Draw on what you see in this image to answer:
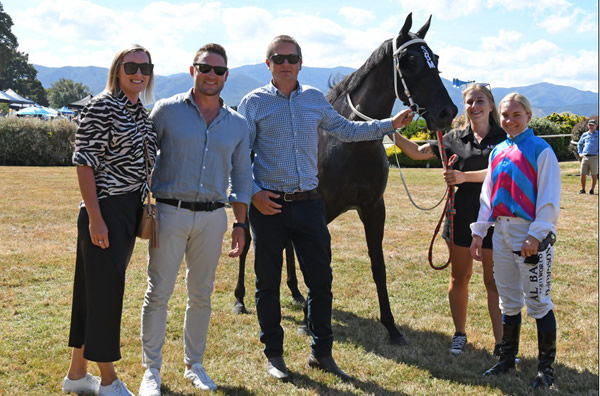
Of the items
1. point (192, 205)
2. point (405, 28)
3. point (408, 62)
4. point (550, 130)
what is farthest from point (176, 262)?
point (550, 130)

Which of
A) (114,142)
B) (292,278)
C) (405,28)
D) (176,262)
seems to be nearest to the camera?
(114,142)

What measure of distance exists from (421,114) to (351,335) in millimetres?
2021

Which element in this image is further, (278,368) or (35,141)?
(35,141)

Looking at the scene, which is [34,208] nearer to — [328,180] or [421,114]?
[328,180]

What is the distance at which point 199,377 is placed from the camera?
3303mm

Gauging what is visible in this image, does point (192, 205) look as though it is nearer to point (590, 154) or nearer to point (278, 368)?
point (278, 368)

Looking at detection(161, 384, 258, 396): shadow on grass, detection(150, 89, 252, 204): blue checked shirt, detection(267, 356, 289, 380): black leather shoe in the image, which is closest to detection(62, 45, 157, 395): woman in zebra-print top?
detection(150, 89, 252, 204): blue checked shirt

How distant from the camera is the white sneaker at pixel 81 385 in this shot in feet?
10.3

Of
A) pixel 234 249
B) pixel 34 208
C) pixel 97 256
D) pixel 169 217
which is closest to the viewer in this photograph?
A: pixel 97 256

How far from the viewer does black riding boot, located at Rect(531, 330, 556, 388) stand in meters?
3.24

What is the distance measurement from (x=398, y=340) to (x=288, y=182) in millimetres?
1812

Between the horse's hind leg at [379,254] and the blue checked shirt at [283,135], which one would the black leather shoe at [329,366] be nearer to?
the horse's hind leg at [379,254]

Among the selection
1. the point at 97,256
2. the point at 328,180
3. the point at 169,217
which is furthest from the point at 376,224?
the point at 97,256

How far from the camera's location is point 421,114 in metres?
3.49
